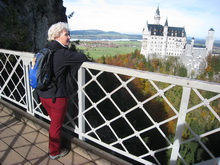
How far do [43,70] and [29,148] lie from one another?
1.31m

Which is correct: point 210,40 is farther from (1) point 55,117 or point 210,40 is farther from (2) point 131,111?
(1) point 55,117

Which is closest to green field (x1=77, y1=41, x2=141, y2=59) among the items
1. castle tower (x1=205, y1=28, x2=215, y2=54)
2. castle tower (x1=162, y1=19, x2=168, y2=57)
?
castle tower (x1=162, y1=19, x2=168, y2=57)

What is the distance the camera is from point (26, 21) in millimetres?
10281

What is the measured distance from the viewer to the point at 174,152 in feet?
6.01

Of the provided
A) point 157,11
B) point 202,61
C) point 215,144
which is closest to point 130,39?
point 157,11

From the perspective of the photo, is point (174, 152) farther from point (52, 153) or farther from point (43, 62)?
point (43, 62)

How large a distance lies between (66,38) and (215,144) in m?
22.9

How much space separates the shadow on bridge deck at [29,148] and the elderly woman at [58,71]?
0.68ft

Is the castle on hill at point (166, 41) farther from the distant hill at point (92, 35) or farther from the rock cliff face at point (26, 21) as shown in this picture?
the rock cliff face at point (26, 21)

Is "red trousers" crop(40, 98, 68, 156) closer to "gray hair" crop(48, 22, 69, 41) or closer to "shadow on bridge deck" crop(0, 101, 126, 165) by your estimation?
"shadow on bridge deck" crop(0, 101, 126, 165)

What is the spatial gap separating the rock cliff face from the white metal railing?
27.7 inches

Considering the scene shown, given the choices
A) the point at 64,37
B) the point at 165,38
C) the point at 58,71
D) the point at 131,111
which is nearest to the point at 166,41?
the point at 165,38

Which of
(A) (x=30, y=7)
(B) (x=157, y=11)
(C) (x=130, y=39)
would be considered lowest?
(A) (x=30, y=7)

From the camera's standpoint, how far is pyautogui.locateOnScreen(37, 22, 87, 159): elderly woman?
1963mm
